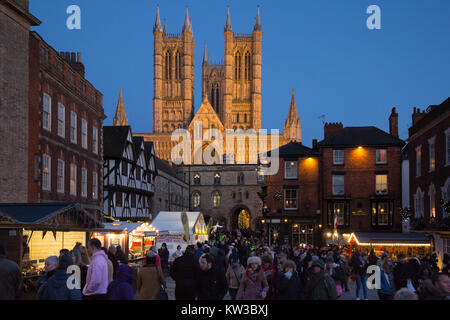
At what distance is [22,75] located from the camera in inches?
859

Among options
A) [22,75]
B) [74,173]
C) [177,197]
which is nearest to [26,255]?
[22,75]

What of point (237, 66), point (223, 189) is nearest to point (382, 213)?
point (223, 189)

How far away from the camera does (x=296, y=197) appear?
45.8 metres

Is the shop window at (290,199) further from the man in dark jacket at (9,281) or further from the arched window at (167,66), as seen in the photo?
the arched window at (167,66)

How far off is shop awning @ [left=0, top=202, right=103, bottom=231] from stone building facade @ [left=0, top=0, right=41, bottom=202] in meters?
3.14

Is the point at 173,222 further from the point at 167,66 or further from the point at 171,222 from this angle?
the point at 167,66

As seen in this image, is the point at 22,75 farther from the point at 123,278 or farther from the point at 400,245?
the point at 400,245

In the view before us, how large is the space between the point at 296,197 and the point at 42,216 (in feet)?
103

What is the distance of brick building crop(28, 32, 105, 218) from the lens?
22844mm

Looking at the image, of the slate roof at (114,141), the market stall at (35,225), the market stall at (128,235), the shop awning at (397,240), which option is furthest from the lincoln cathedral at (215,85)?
the market stall at (35,225)

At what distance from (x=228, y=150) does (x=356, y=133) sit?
68484 mm

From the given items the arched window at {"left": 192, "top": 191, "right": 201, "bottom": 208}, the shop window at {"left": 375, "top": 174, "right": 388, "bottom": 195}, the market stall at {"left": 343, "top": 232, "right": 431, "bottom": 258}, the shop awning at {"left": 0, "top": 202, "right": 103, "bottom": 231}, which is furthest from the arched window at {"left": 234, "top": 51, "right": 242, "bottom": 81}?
the shop awning at {"left": 0, "top": 202, "right": 103, "bottom": 231}

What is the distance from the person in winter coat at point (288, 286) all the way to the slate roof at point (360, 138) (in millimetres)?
34656

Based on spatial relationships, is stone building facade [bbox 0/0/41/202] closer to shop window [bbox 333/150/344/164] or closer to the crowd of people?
the crowd of people
